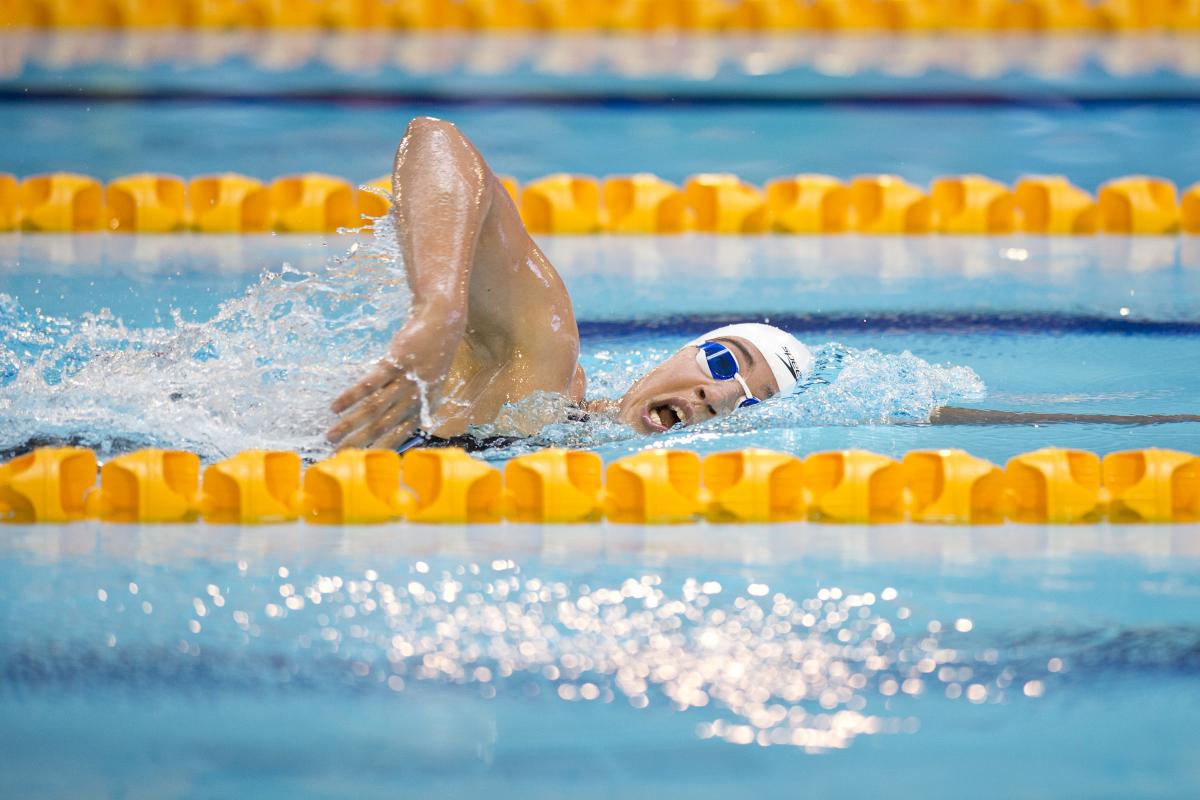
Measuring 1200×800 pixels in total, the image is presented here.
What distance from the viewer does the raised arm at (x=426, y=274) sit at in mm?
2264

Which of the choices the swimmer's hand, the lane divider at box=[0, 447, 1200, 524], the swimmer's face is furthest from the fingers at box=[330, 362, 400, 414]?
the swimmer's face

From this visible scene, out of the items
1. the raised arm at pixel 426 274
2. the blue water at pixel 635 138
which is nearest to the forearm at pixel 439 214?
the raised arm at pixel 426 274

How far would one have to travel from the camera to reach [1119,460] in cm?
252

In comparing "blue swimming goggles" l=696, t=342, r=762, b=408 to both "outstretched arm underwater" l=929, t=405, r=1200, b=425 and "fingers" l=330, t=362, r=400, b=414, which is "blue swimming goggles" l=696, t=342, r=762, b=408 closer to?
"outstretched arm underwater" l=929, t=405, r=1200, b=425

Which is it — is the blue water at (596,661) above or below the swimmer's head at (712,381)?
below

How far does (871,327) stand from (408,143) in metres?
1.67

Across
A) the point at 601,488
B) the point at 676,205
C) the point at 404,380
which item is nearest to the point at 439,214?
the point at 404,380

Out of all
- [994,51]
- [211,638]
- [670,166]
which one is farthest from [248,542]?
[994,51]

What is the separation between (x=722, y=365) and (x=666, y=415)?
151mm

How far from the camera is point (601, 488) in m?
2.47

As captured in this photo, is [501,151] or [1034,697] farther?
[501,151]

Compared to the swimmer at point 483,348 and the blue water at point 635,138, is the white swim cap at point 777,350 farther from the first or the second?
the blue water at point 635,138

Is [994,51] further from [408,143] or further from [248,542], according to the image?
[248,542]

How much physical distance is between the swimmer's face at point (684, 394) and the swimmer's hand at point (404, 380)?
65cm
